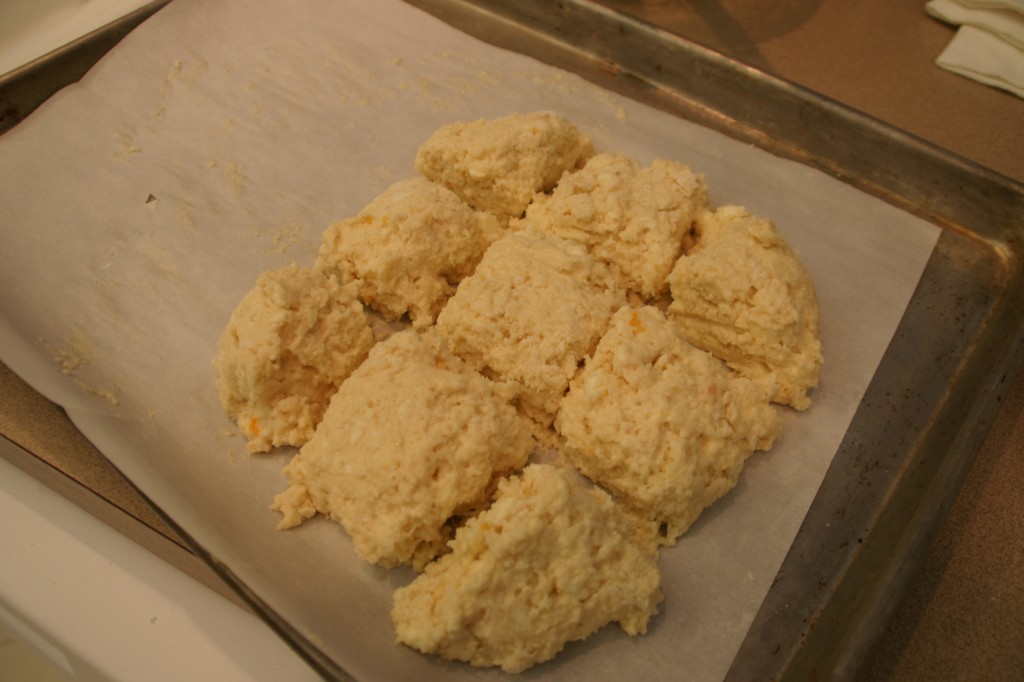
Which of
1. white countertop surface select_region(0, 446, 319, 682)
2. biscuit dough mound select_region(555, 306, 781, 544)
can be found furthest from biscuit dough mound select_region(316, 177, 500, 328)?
white countertop surface select_region(0, 446, 319, 682)

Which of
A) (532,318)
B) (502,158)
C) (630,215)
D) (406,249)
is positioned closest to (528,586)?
(532,318)

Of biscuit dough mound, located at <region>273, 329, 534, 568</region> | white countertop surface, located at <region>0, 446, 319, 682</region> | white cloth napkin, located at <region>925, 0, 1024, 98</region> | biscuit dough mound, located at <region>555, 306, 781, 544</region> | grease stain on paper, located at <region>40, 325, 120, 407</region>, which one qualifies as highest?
white cloth napkin, located at <region>925, 0, 1024, 98</region>

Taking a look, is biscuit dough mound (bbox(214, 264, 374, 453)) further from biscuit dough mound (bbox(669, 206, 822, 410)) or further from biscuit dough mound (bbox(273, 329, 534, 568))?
biscuit dough mound (bbox(669, 206, 822, 410))

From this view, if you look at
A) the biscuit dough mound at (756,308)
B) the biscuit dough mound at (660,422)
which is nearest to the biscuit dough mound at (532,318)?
the biscuit dough mound at (660,422)

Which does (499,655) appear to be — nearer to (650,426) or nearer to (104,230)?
(650,426)

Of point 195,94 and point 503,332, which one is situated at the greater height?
point 195,94

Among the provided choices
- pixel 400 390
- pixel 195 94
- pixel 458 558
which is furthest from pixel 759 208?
pixel 195 94
